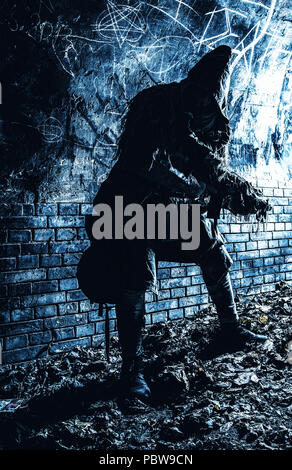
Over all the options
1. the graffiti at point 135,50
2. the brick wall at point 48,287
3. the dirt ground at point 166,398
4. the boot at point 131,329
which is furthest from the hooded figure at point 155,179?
the graffiti at point 135,50

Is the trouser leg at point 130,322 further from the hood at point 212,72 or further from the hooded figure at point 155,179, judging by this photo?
the hood at point 212,72

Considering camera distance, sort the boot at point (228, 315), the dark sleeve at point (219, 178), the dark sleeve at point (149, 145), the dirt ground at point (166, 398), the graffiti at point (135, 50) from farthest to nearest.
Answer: the boot at point (228, 315) < the graffiti at point (135, 50) < the dark sleeve at point (219, 178) < the dark sleeve at point (149, 145) < the dirt ground at point (166, 398)

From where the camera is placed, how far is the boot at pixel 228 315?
2.82 metres

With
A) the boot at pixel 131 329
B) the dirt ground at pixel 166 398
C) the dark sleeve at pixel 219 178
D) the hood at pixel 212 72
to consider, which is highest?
the hood at pixel 212 72

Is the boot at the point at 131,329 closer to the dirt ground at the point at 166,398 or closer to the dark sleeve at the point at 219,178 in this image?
the dirt ground at the point at 166,398

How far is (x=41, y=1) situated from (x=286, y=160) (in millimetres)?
2914

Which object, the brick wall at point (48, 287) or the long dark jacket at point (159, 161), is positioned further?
the brick wall at point (48, 287)

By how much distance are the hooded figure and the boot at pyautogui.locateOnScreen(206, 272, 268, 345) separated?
28 centimetres

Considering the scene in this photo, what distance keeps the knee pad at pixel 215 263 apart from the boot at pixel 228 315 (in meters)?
0.05

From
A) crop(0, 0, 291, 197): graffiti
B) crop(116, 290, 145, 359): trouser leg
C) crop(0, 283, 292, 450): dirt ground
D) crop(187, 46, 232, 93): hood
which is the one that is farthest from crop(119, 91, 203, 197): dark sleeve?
crop(0, 283, 292, 450): dirt ground

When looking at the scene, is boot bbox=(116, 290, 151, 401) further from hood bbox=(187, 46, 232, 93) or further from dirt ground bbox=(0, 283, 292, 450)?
hood bbox=(187, 46, 232, 93)

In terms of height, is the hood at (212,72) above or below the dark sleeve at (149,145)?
above

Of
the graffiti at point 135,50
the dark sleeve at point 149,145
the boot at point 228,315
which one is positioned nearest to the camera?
the dark sleeve at point 149,145
